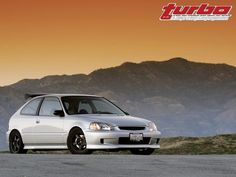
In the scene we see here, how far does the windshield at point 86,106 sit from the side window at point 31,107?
97 centimetres

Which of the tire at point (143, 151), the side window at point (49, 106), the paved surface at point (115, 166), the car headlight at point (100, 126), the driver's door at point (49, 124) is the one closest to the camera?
the paved surface at point (115, 166)

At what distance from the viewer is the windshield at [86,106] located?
19078 mm

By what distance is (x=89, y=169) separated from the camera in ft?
44.6

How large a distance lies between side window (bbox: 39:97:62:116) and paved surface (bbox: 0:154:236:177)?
3.05 meters

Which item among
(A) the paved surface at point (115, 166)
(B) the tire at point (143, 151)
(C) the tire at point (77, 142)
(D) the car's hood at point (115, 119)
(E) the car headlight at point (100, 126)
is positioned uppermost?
(D) the car's hood at point (115, 119)

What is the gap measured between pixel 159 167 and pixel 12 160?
3.00 m

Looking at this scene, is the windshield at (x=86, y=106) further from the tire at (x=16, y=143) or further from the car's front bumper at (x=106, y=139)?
the tire at (x=16, y=143)

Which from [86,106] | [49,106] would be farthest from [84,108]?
[49,106]


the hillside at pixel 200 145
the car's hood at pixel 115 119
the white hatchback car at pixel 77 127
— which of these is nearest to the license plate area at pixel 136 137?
the white hatchback car at pixel 77 127

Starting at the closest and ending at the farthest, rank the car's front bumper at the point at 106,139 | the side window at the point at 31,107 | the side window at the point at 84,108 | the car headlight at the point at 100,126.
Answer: the car's front bumper at the point at 106,139
the car headlight at the point at 100,126
the side window at the point at 84,108
the side window at the point at 31,107

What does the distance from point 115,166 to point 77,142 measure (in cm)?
426

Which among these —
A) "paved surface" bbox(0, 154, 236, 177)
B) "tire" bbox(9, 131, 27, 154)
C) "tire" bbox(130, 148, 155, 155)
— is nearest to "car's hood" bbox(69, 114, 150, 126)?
"tire" bbox(130, 148, 155, 155)

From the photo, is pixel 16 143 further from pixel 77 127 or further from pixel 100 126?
pixel 100 126

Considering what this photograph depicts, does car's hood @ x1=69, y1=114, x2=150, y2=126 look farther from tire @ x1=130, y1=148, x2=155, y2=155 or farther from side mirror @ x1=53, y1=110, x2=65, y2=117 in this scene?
tire @ x1=130, y1=148, x2=155, y2=155
